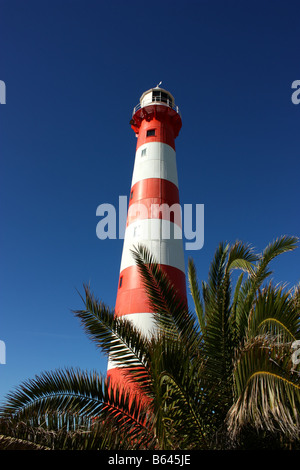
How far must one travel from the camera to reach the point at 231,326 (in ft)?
21.3

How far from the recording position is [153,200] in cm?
1328

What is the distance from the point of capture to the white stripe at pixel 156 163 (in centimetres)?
1413

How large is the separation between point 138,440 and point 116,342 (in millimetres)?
Answer: 1662

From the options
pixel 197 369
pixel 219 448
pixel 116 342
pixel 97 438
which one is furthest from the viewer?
pixel 116 342

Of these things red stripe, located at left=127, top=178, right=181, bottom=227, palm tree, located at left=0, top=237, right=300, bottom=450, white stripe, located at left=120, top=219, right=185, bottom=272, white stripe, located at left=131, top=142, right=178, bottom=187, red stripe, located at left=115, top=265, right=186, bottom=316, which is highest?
white stripe, located at left=131, top=142, right=178, bottom=187

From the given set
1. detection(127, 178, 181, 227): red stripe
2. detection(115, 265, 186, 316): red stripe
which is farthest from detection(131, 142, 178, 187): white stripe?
detection(115, 265, 186, 316): red stripe

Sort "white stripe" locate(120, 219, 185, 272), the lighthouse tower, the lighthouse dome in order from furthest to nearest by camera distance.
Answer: the lighthouse dome
"white stripe" locate(120, 219, 185, 272)
the lighthouse tower

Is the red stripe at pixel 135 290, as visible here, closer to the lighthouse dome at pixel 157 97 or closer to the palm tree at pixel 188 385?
the palm tree at pixel 188 385

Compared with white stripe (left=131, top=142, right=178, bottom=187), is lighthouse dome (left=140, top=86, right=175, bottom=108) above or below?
above

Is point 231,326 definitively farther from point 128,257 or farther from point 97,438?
point 128,257

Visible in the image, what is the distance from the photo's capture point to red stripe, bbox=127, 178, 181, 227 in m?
13.1

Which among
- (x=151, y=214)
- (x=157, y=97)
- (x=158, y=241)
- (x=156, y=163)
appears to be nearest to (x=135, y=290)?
(x=158, y=241)

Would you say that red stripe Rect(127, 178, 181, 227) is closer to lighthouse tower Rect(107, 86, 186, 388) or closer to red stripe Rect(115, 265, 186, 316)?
lighthouse tower Rect(107, 86, 186, 388)

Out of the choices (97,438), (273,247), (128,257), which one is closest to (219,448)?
(97,438)
